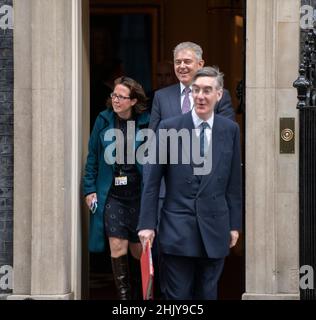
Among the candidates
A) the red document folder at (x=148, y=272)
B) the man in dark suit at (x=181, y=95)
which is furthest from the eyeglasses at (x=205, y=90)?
the red document folder at (x=148, y=272)

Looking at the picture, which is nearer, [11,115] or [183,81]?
[183,81]

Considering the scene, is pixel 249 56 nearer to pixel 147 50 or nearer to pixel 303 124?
pixel 303 124

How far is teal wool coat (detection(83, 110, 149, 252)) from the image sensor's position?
415 inches

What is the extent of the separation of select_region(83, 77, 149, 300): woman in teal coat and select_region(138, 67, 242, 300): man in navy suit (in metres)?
1.32

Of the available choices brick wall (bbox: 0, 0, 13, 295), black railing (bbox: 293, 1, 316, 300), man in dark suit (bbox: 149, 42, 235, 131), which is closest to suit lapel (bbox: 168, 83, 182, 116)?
man in dark suit (bbox: 149, 42, 235, 131)

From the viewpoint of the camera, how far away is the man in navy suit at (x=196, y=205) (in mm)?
9047

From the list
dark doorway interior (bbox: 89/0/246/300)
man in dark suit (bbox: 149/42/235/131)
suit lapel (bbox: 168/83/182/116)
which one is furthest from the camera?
dark doorway interior (bbox: 89/0/246/300)

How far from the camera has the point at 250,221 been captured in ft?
33.7

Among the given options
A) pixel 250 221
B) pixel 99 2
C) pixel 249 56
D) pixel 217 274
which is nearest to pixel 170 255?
pixel 217 274

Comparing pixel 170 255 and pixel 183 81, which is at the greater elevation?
pixel 183 81

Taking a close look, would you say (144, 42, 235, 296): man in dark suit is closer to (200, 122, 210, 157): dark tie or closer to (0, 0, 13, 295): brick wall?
(200, 122, 210, 157): dark tie

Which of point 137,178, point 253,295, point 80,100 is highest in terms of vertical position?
point 80,100

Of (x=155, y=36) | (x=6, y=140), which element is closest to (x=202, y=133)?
(x=6, y=140)

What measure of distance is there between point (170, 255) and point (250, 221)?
1340 mm
